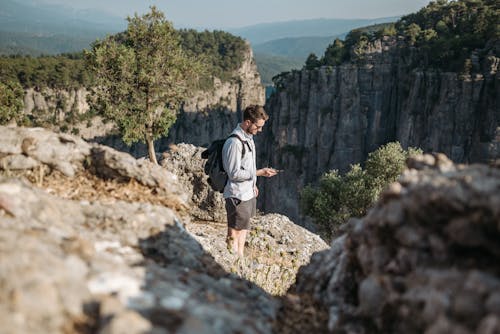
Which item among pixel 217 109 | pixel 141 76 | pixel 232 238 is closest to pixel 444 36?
pixel 141 76

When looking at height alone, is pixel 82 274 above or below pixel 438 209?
below

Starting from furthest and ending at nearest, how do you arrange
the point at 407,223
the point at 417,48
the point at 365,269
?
the point at 417,48, the point at 365,269, the point at 407,223

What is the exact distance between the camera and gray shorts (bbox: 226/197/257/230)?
956 cm

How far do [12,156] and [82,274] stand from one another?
145 inches

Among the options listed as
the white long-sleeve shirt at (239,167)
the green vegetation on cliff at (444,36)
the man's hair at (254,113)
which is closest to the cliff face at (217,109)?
the green vegetation on cliff at (444,36)

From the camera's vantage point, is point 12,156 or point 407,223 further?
point 12,156

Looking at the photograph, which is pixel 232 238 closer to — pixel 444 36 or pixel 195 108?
pixel 444 36

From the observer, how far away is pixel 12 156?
22.4 feet

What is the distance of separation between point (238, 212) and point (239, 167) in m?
1.22

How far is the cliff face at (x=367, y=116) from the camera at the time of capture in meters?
66.6

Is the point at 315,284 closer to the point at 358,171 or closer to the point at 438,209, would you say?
the point at 438,209

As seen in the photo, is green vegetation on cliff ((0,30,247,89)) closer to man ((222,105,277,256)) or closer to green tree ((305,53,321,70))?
green tree ((305,53,321,70))

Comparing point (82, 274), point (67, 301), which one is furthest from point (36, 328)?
point (82, 274)

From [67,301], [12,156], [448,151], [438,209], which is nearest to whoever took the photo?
[67,301]
